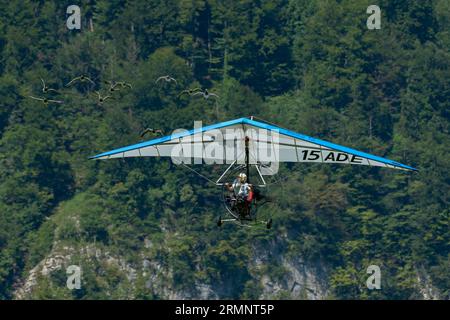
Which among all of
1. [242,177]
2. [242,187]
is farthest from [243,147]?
[242,177]

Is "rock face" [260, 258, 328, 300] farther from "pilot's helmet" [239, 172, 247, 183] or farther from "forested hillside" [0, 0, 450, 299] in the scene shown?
"pilot's helmet" [239, 172, 247, 183]

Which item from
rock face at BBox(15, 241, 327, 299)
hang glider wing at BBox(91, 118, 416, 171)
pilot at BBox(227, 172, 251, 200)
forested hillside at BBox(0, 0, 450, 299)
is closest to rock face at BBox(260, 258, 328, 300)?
rock face at BBox(15, 241, 327, 299)

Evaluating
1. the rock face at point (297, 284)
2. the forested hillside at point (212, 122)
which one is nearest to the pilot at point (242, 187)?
the rock face at point (297, 284)

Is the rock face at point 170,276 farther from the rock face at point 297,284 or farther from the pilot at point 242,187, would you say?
the pilot at point 242,187

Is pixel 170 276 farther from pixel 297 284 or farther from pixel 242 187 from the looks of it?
pixel 242 187

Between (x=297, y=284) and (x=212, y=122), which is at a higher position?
(x=212, y=122)
